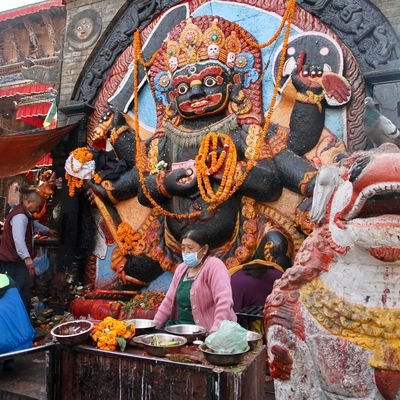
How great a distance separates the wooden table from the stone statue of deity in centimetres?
240

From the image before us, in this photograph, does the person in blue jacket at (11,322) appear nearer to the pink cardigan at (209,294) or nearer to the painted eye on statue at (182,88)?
the pink cardigan at (209,294)

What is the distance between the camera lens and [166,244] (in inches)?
230

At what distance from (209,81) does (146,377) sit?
3.88m

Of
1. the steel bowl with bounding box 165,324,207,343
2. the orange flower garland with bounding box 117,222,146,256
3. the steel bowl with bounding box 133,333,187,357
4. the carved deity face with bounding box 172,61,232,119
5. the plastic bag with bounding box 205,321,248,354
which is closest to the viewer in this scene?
the plastic bag with bounding box 205,321,248,354

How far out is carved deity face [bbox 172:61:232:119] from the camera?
5.39 metres

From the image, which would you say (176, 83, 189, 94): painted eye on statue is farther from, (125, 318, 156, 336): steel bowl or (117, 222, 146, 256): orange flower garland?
(125, 318, 156, 336): steel bowl

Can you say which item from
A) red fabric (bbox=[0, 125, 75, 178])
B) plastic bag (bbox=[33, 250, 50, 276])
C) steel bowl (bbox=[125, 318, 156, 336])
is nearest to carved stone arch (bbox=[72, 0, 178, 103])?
red fabric (bbox=[0, 125, 75, 178])

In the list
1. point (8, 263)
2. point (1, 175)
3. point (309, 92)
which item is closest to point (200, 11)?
point (309, 92)

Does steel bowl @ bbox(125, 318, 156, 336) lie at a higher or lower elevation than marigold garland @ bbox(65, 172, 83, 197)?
lower

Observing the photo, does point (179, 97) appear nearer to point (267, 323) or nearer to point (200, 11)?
point (200, 11)

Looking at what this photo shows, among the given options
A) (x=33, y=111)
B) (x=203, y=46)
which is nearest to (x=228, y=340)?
(x=203, y=46)

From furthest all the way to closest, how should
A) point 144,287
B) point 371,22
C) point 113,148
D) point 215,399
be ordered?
point 113,148, point 144,287, point 371,22, point 215,399

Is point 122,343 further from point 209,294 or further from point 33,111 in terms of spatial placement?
point 33,111

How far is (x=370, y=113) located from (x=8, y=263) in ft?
14.7
